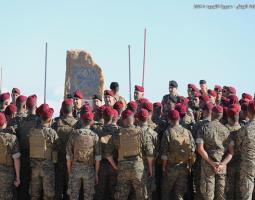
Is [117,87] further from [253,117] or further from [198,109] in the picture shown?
[253,117]

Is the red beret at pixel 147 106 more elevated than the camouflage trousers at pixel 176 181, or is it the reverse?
the red beret at pixel 147 106

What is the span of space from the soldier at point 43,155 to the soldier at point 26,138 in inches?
17.4

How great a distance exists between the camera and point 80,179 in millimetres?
8969

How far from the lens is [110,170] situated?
373 inches

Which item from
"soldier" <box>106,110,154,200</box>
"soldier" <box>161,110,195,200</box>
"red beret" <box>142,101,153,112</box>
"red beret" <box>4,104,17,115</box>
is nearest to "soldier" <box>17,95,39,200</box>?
"red beret" <box>4,104,17,115</box>

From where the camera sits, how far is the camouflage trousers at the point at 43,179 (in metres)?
9.18

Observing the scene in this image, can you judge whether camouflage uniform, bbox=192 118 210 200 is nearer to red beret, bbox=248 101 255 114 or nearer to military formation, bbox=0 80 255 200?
military formation, bbox=0 80 255 200

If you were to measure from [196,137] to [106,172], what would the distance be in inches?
72.7

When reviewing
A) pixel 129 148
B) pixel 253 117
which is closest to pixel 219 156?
pixel 253 117

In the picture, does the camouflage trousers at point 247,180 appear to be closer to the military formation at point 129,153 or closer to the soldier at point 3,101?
the military formation at point 129,153

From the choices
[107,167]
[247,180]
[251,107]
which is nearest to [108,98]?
[107,167]

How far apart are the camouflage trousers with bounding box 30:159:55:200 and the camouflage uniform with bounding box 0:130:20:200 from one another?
0.39 meters

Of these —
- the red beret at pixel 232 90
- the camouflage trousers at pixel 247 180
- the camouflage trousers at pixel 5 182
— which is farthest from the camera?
the red beret at pixel 232 90

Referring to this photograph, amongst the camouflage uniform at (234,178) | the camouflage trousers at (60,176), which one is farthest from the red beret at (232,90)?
the camouflage trousers at (60,176)
